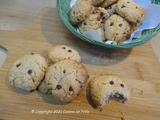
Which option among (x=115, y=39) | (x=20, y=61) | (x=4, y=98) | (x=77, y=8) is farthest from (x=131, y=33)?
(x=4, y=98)

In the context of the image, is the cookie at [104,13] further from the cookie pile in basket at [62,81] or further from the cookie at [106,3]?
the cookie pile in basket at [62,81]

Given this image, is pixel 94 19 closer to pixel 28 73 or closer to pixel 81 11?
pixel 81 11

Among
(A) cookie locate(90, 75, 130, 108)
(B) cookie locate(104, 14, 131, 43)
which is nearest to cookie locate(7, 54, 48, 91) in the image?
(A) cookie locate(90, 75, 130, 108)

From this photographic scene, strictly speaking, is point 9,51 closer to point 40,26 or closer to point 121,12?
point 40,26

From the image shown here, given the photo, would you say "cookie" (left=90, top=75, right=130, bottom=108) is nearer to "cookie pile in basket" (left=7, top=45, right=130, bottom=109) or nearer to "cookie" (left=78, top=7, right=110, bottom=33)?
"cookie pile in basket" (left=7, top=45, right=130, bottom=109)

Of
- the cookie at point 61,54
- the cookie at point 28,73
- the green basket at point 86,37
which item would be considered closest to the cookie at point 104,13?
the green basket at point 86,37

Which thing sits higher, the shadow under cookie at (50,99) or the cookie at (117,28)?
the cookie at (117,28)

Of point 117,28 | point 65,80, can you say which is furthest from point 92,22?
point 65,80
